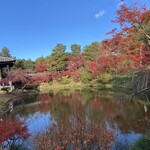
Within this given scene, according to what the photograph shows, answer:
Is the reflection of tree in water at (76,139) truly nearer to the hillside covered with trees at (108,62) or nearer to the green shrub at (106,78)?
the hillside covered with trees at (108,62)

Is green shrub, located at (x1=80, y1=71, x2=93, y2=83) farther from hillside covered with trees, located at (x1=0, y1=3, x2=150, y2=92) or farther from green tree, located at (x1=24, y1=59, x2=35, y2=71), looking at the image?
green tree, located at (x1=24, y1=59, x2=35, y2=71)

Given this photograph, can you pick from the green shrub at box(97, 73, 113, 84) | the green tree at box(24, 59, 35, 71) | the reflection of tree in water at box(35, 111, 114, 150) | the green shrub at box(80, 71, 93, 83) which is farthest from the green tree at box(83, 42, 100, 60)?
the reflection of tree in water at box(35, 111, 114, 150)

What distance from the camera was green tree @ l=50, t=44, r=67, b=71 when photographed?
128 ft

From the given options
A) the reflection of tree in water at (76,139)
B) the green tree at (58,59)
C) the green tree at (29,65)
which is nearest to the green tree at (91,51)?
the green tree at (58,59)

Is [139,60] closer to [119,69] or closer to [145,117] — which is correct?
[119,69]

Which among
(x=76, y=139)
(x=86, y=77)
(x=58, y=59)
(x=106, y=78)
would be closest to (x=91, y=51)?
(x=58, y=59)

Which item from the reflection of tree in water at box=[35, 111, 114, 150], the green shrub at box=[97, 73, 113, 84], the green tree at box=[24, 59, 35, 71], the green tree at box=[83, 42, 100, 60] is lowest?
the reflection of tree in water at box=[35, 111, 114, 150]

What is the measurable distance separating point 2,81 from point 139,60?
1495 cm

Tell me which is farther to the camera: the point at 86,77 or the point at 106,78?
the point at 86,77

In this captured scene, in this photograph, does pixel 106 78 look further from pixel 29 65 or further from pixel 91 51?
pixel 29 65

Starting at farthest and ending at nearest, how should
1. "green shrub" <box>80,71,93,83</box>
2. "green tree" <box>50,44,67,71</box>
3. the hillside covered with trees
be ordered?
"green tree" <box>50,44,67,71</box> < "green shrub" <box>80,71,93,83</box> < the hillside covered with trees

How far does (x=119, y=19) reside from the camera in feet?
59.7

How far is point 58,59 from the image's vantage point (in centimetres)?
3956

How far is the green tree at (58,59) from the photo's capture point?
128 ft
